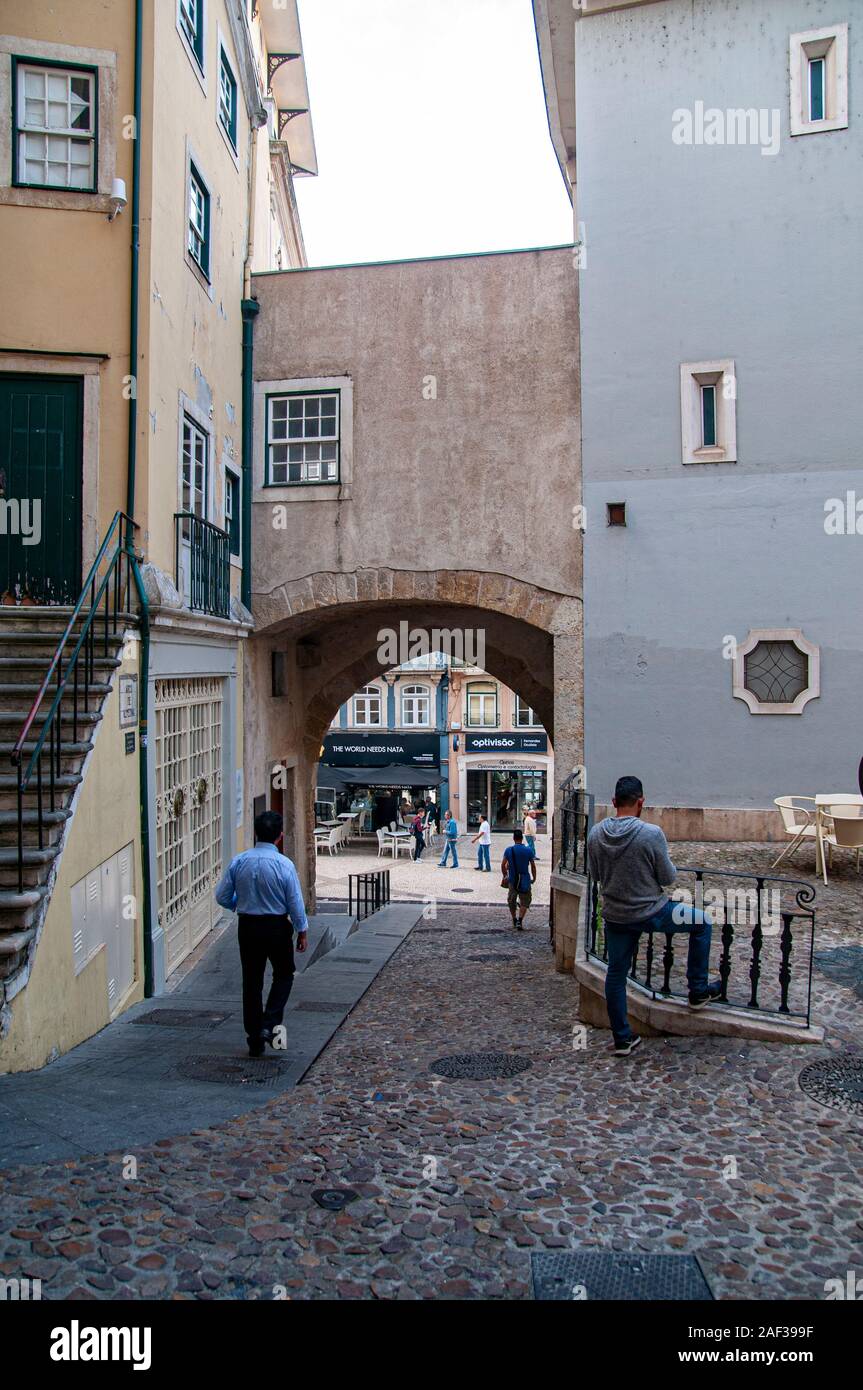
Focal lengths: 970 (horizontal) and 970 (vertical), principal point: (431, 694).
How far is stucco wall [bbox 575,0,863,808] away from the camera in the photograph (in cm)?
1145

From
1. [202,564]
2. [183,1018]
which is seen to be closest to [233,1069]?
[183,1018]

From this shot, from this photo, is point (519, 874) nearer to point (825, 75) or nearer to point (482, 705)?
point (825, 75)

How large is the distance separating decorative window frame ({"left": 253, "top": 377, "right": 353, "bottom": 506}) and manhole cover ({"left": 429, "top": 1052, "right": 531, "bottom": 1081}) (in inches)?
323

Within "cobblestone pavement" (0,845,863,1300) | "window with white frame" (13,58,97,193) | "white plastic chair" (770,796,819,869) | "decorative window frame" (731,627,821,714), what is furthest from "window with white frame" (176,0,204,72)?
"cobblestone pavement" (0,845,863,1300)

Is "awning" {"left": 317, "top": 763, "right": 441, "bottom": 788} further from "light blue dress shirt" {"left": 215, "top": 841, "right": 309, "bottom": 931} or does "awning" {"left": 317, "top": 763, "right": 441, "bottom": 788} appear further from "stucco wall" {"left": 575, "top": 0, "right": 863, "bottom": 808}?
"light blue dress shirt" {"left": 215, "top": 841, "right": 309, "bottom": 931}

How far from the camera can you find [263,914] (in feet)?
19.8

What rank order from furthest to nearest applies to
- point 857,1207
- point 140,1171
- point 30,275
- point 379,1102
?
1. point 30,275
2. point 379,1102
3. point 140,1171
4. point 857,1207

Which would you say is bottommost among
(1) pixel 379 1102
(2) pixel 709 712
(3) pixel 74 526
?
(1) pixel 379 1102

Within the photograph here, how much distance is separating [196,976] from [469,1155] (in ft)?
18.3

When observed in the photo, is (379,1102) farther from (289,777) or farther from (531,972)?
(289,777)

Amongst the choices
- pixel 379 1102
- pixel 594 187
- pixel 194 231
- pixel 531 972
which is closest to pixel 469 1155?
pixel 379 1102

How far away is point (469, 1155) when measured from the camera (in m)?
4.47

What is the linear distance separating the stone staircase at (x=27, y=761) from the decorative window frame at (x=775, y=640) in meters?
7.09

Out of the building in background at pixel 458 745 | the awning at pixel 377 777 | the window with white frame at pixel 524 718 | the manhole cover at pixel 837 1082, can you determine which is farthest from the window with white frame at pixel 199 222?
the window with white frame at pixel 524 718
